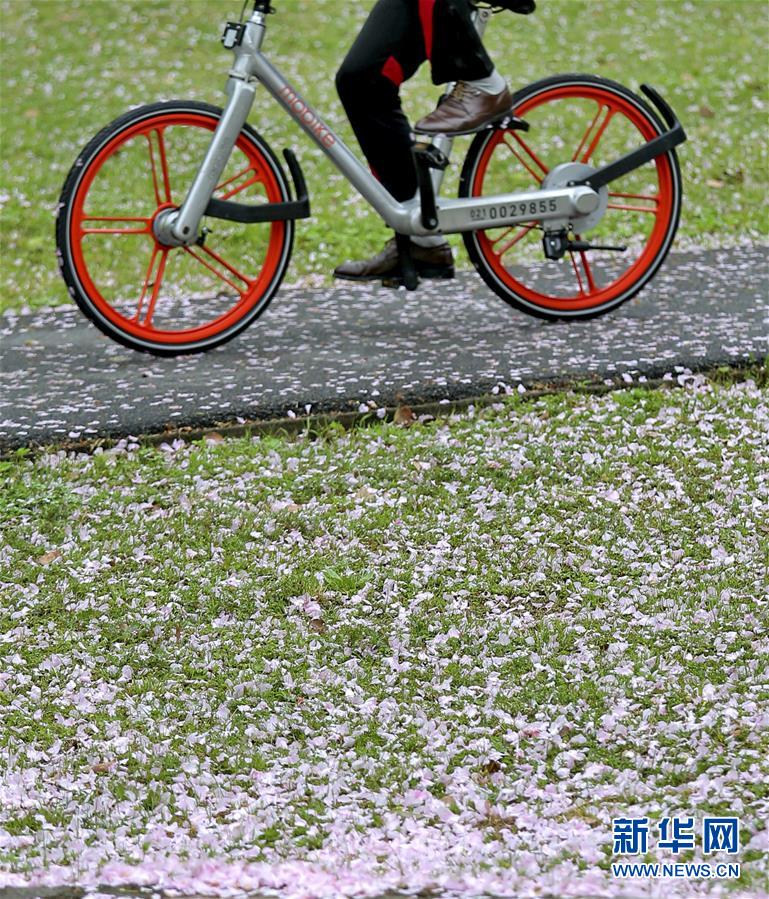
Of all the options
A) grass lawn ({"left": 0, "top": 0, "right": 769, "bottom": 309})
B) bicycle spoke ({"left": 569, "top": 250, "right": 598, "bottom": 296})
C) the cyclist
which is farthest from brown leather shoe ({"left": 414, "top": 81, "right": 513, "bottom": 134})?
grass lawn ({"left": 0, "top": 0, "right": 769, "bottom": 309})

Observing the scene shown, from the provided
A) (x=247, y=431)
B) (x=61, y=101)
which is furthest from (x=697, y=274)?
(x=61, y=101)

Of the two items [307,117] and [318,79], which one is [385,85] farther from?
[318,79]

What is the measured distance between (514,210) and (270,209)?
901mm

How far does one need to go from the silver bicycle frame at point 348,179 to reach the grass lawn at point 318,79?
1.60 m

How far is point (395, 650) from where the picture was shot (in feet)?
11.3

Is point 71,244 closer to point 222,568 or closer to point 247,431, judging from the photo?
point 247,431

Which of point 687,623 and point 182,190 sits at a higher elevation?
point 182,190

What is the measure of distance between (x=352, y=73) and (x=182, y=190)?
11.1 ft

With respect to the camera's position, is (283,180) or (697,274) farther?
(697,274)

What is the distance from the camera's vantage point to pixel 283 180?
5273 mm

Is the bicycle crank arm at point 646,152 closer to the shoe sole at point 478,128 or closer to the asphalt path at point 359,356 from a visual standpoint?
the shoe sole at point 478,128

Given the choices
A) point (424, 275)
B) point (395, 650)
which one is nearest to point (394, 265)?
point (424, 275)

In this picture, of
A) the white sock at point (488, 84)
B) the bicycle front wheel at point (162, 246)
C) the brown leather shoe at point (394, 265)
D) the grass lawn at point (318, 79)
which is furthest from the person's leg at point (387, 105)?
the grass lawn at point (318, 79)

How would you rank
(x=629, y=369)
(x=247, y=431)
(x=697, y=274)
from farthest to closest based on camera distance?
(x=697, y=274) < (x=629, y=369) < (x=247, y=431)
